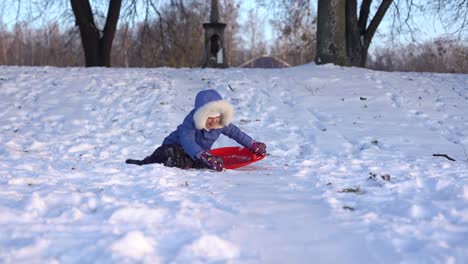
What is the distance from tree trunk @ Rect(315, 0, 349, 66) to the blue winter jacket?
633 cm

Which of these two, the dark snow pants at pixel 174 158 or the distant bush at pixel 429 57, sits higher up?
the distant bush at pixel 429 57

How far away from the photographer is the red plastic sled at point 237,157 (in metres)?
4.61

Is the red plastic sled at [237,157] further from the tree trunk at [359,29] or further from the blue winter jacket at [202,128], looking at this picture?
the tree trunk at [359,29]

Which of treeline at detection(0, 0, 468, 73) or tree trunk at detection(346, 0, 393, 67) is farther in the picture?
treeline at detection(0, 0, 468, 73)

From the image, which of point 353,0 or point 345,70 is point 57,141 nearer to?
point 345,70

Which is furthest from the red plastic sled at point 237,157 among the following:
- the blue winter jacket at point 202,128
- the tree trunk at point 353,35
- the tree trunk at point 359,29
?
the tree trunk at point 359,29

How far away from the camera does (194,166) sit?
447 centimetres

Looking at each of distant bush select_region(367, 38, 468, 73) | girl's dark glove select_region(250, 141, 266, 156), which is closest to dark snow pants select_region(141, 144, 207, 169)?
girl's dark glove select_region(250, 141, 266, 156)

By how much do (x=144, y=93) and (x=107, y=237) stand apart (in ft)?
23.9

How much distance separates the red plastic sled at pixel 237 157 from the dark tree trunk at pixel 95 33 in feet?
30.2

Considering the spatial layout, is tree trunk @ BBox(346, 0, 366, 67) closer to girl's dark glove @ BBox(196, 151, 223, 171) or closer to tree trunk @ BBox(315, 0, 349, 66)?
tree trunk @ BBox(315, 0, 349, 66)

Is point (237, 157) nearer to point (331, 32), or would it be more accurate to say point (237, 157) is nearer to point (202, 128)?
point (202, 128)

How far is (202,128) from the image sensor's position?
4.39 m

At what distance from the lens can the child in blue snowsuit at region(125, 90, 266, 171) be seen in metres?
4.25
